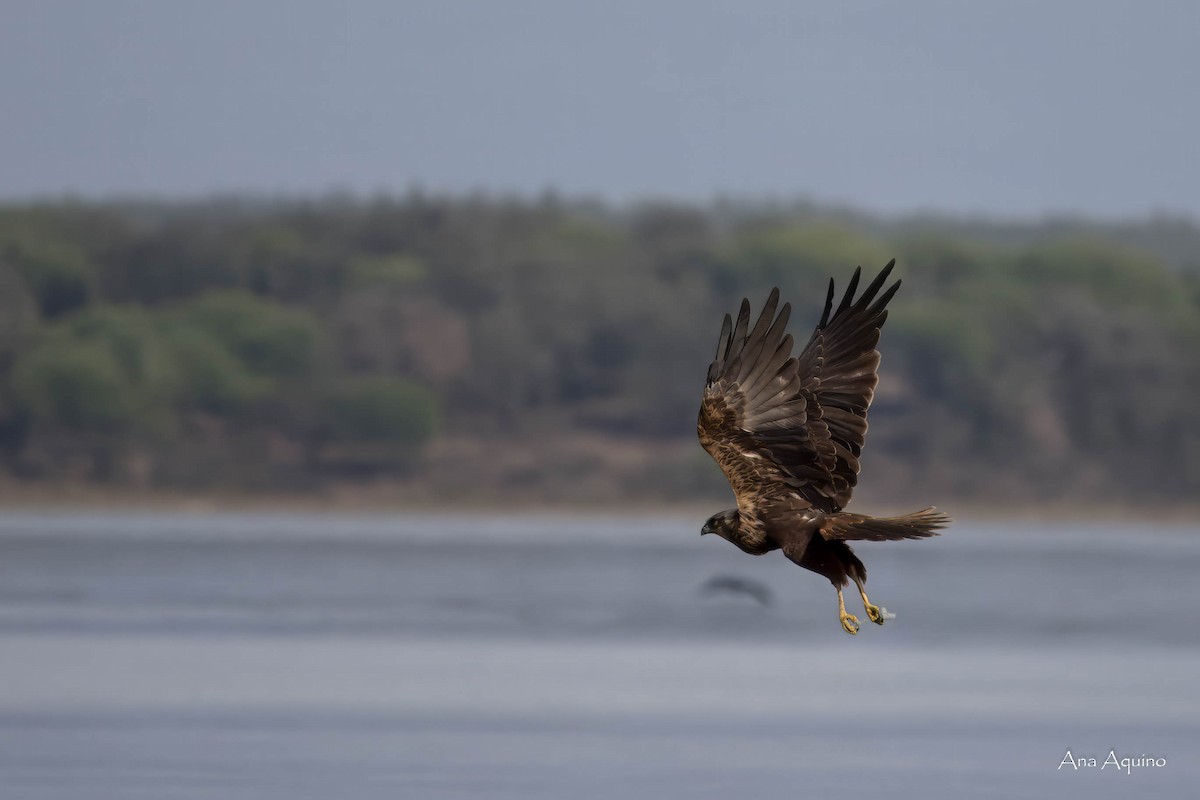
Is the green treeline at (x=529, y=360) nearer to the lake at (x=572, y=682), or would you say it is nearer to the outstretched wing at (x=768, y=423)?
the lake at (x=572, y=682)

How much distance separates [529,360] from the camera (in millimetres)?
86000

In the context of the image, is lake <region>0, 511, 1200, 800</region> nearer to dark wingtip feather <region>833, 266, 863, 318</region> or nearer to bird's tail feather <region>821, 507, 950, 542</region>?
dark wingtip feather <region>833, 266, 863, 318</region>

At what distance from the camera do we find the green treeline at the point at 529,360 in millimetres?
78625

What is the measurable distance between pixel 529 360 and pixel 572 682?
59.9 meters

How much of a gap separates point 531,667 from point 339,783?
308 inches

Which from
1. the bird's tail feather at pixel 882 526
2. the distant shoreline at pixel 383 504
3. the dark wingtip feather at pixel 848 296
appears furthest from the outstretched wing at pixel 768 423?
the distant shoreline at pixel 383 504

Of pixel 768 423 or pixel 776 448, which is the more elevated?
pixel 768 423

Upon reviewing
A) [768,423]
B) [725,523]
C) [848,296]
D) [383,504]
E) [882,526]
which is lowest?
[882,526]

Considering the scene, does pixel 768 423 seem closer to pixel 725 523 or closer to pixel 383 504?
pixel 725 523

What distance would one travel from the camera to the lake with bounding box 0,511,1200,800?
67.6 feet

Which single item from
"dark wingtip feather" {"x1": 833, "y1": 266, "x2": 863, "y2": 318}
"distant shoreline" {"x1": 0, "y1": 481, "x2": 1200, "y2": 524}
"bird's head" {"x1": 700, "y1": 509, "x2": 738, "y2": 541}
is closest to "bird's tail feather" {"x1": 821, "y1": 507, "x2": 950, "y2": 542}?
"bird's head" {"x1": 700, "y1": 509, "x2": 738, "y2": 541}

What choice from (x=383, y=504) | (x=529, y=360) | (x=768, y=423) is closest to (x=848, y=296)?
(x=768, y=423)

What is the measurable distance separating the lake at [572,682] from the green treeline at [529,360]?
31477 millimetres

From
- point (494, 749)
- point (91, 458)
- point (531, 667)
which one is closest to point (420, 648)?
point (531, 667)
